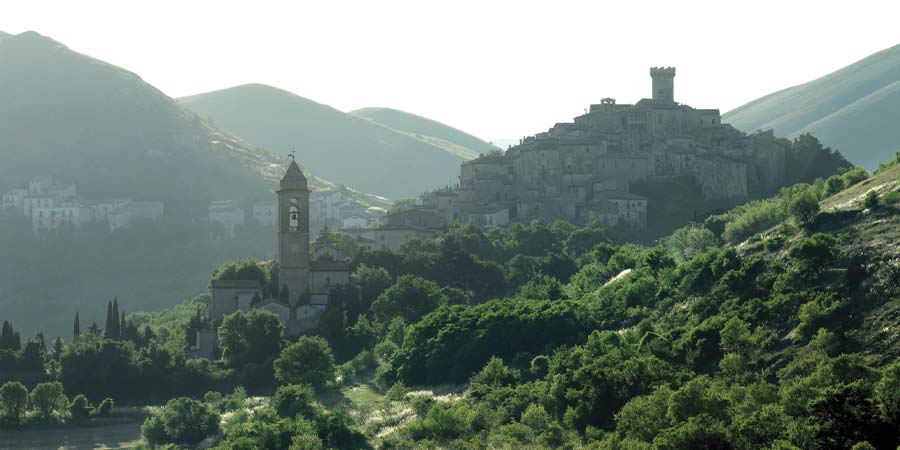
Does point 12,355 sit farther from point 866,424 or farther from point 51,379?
point 866,424

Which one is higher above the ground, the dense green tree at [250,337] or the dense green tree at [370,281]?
the dense green tree at [370,281]

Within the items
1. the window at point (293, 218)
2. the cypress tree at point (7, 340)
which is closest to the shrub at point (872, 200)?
the window at point (293, 218)

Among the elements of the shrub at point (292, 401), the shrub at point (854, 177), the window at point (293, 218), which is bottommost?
the shrub at point (292, 401)

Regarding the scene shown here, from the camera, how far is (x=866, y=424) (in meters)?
45.2

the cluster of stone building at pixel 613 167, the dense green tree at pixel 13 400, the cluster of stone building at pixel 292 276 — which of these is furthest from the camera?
the cluster of stone building at pixel 613 167

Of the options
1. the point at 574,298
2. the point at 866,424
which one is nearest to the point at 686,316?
the point at 574,298

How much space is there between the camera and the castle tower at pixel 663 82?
14475 cm

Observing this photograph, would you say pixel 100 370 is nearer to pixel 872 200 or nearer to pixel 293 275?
pixel 293 275

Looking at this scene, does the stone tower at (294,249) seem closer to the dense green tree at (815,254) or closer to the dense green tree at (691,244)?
the dense green tree at (691,244)

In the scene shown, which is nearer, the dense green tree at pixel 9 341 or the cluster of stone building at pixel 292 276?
the dense green tree at pixel 9 341

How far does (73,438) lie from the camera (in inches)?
3036

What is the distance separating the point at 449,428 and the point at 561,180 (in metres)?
68.4

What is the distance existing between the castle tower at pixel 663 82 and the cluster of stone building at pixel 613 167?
7424mm

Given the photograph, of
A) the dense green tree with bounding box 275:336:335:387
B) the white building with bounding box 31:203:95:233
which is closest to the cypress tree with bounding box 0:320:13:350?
the dense green tree with bounding box 275:336:335:387
